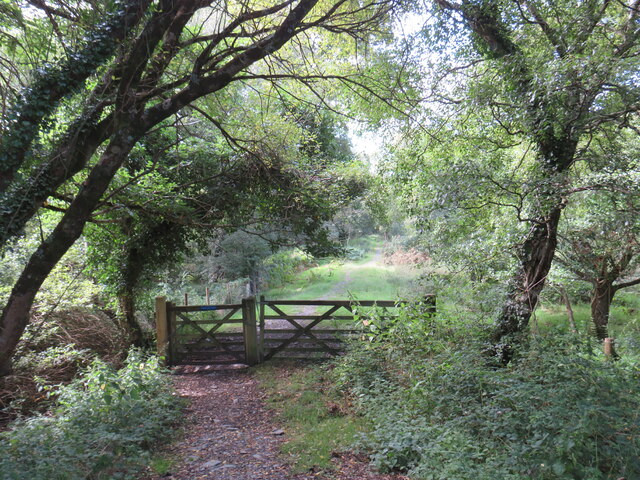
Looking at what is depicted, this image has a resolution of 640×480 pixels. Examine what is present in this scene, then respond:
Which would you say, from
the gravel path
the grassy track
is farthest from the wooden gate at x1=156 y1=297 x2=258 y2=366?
the grassy track

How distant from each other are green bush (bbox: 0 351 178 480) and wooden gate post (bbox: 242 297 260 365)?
2797 millimetres

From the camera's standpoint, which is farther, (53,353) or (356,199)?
(356,199)

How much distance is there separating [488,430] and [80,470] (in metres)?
3.70

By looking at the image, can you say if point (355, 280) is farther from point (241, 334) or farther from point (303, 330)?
point (241, 334)

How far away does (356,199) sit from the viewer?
37.0 ft

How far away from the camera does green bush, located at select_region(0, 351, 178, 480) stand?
3098mm

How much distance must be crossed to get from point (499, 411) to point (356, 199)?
25.9 feet

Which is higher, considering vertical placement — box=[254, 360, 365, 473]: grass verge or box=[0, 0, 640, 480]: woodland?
box=[0, 0, 640, 480]: woodland

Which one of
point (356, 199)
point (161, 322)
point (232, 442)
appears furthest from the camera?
point (356, 199)

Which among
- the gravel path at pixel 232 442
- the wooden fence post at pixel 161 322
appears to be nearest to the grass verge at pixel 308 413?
the gravel path at pixel 232 442

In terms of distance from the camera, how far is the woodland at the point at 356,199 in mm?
3627

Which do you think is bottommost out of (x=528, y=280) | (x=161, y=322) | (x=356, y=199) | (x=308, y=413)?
(x=308, y=413)

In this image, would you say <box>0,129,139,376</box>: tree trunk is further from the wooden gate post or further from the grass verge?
the wooden gate post

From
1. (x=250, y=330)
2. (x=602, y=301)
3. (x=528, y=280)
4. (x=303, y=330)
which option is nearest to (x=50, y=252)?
(x=250, y=330)
